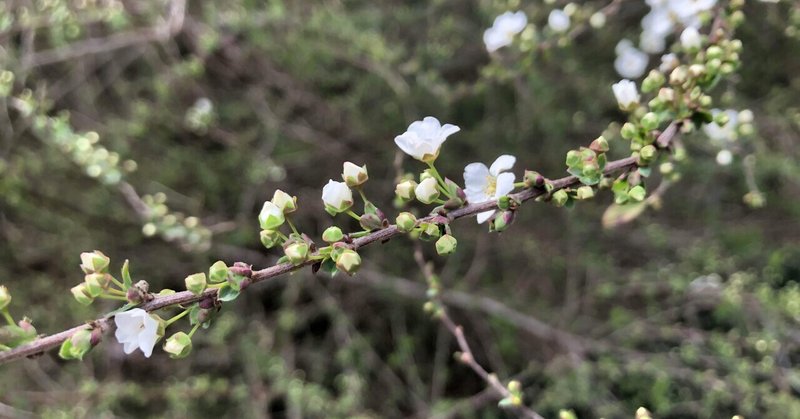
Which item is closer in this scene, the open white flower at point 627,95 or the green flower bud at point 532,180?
the green flower bud at point 532,180

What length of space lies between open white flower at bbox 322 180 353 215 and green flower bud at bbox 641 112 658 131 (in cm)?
54

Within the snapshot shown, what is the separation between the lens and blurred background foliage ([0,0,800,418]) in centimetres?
248

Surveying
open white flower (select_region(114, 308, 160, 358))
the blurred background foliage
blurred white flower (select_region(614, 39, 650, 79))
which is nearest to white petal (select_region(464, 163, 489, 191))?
open white flower (select_region(114, 308, 160, 358))

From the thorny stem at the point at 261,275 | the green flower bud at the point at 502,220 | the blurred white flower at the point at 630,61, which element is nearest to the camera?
the thorny stem at the point at 261,275

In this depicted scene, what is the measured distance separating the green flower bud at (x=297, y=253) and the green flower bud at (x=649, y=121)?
0.64 m

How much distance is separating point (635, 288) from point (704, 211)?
53 cm

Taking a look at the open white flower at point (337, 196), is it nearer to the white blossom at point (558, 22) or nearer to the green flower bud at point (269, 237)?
the green flower bud at point (269, 237)

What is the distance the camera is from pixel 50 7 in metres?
2.18

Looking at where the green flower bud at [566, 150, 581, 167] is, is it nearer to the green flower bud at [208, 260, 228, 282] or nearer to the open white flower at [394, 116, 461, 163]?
the open white flower at [394, 116, 461, 163]

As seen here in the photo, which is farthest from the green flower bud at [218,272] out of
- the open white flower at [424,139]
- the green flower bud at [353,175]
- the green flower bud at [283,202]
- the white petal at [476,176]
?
the white petal at [476,176]

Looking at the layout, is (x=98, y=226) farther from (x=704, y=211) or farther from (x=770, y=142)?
(x=770, y=142)

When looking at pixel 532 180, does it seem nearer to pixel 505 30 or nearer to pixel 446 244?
pixel 446 244

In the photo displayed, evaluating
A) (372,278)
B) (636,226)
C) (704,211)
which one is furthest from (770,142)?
(372,278)

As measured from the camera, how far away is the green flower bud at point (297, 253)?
869 mm
